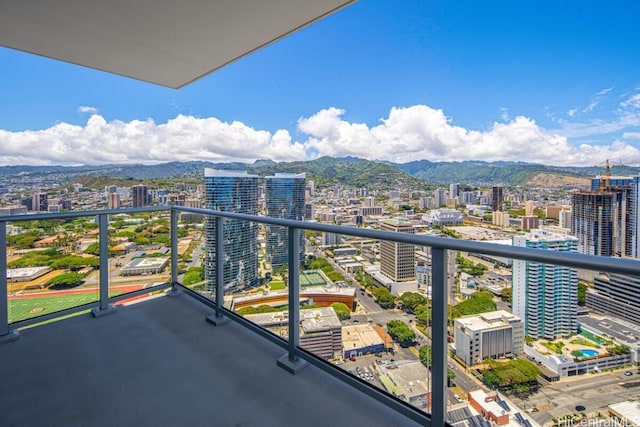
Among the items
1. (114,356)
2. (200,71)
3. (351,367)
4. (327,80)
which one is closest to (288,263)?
(351,367)

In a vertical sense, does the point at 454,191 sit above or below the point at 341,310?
above

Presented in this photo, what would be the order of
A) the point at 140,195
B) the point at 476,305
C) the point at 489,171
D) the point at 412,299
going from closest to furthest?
the point at 476,305 < the point at 412,299 < the point at 140,195 < the point at 489,171

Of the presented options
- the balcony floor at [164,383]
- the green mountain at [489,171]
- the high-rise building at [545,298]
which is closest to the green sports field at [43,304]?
the balcony floor at [164,383]

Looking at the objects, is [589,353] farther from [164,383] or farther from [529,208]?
[529,208]

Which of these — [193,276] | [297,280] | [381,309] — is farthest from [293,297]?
[193,276]

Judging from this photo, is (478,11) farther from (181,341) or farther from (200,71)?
(181,341)

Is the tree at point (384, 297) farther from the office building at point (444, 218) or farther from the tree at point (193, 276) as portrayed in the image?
the office building at point (444, 218)
